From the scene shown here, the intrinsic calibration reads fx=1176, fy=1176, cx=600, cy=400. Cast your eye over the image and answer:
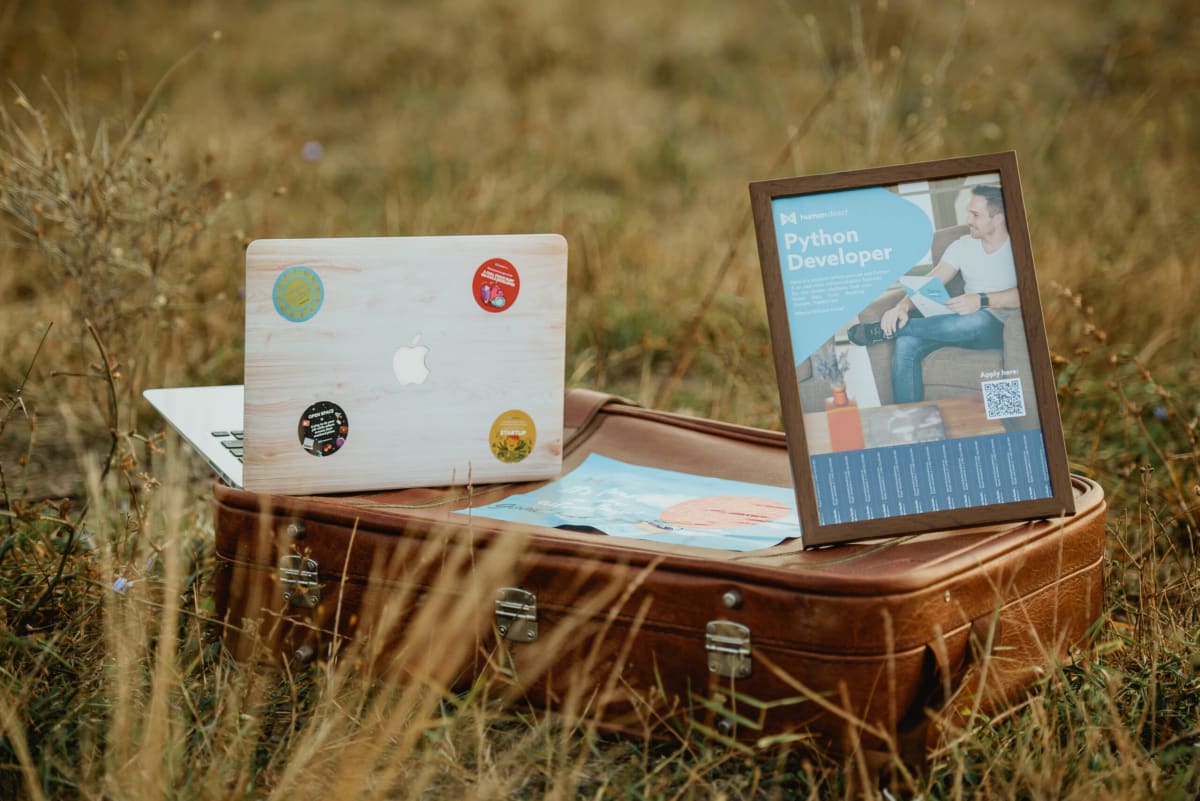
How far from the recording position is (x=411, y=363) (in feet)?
7.48

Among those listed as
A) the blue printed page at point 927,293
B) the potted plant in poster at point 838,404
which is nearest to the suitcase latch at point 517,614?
the potted plant in poster at point 838,404

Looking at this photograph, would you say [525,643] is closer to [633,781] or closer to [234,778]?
[633,781]

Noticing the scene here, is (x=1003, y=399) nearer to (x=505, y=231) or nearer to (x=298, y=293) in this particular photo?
(x=298, y=293)

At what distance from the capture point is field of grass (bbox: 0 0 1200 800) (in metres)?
1.83

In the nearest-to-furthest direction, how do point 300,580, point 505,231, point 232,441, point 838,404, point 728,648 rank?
point 728,648
point 838,404
point 300,580
point 232,441
point 505,231

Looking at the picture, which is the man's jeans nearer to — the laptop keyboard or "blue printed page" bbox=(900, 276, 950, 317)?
"blue printed page" bbox=(900, 276, 950, 317)

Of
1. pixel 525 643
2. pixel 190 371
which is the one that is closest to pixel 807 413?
pixel 525 643

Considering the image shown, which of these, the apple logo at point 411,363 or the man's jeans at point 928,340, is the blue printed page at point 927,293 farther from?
the apple logo at point 411,363

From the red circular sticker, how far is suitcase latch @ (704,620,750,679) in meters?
0.80

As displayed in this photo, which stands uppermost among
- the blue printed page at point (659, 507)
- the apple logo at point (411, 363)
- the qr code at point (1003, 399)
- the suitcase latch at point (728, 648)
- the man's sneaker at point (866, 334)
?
the apple logo at point (411, 363)

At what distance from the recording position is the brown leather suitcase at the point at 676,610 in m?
1.77

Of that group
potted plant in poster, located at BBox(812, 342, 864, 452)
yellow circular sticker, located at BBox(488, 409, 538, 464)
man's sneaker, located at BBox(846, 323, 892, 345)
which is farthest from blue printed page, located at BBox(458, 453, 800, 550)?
man's sneaker, located at BBox(846, 323, 892, 345)

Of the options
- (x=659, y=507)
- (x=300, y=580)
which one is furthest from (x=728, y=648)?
(x=300, y=580)

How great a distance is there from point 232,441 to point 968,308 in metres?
1.45
